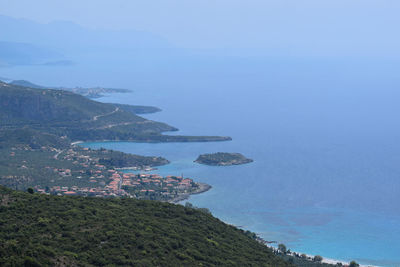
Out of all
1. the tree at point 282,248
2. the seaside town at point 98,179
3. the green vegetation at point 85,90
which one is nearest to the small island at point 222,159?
the seaside town at point 98,179

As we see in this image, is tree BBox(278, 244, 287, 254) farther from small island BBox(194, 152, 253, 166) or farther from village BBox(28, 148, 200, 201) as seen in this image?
small island BBox(194, 152, 253, 166)

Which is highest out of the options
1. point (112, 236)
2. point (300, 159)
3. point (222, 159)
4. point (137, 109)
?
point (137, 109)

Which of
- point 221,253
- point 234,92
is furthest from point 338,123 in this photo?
point 221,253

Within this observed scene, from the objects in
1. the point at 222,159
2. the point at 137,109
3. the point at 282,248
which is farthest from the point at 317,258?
the point at 137,109

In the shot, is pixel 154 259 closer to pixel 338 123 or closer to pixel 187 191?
pixel 187 191

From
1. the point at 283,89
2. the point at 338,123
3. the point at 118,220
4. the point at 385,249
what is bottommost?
the point at 385,249

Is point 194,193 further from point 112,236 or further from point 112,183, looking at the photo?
point 112,236
